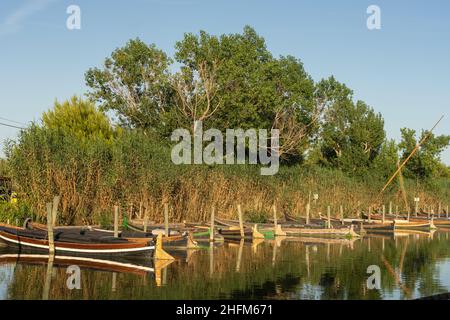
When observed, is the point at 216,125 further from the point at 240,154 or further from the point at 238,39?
the point at 238,39

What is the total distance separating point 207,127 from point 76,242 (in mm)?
27823

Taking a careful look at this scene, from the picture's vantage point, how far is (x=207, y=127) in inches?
2127

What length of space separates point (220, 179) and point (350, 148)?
31533mm

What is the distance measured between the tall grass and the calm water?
493 cm

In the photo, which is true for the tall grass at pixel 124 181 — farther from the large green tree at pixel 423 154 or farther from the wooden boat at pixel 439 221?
the large green tree at pixel 423 154

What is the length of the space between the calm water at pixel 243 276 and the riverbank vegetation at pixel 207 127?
579 centimetres

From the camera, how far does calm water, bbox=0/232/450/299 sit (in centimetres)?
2016

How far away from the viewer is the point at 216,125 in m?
54.5

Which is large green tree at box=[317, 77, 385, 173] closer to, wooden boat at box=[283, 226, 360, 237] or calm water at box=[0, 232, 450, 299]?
wooden boat at box=[283, 226, 360, 237]

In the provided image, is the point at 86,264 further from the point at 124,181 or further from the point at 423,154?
the point at 423,154

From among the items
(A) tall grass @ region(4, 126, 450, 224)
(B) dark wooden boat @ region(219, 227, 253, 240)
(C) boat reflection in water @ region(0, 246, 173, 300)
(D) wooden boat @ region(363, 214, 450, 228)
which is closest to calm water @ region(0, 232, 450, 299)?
(C) boat reflection in water @ region(0, 246, 173, 300)

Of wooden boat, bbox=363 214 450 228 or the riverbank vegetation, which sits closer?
the riverbank vegetation

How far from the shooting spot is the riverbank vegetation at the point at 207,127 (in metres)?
34.1
